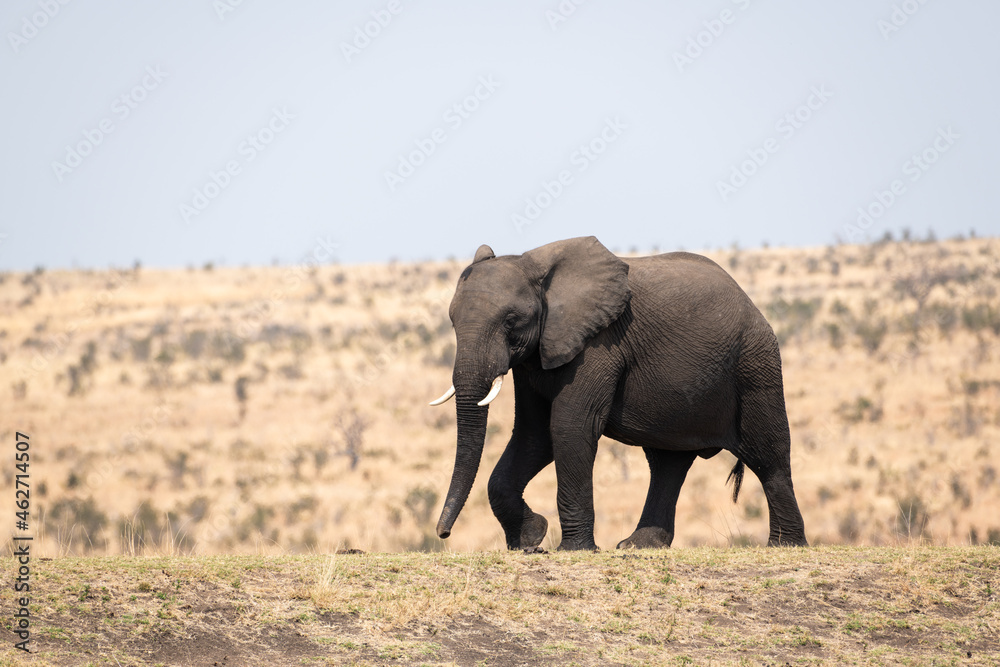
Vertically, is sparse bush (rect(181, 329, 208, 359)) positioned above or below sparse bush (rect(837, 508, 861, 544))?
above

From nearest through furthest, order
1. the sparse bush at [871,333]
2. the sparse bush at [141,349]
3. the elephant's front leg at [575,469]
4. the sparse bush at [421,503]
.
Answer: the elephant's front leg at [575,469] → the sparse bush at [421,503] → the sparse bush at [871,333] → the sparse bush at [141,349]

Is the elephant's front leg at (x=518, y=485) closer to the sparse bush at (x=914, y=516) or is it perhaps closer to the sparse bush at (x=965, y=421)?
the sparse bush at (x=914, y=516)

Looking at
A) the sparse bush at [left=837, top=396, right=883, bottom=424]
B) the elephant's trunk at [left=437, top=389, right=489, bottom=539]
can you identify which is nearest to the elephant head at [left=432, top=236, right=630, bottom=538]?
the elephant's trunk at [left=437, top=389, right=489, bottom=539]

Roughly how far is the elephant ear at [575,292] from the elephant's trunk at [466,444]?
0.86 meters

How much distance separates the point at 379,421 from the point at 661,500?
2513cm

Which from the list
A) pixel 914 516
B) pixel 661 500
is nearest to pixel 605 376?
pixel 661 500

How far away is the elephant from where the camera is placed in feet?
33.4

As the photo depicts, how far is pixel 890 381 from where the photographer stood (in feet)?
120

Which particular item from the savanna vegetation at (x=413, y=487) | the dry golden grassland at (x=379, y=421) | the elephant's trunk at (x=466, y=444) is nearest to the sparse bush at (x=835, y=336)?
the savanna vegetation at (x=413, y=487)

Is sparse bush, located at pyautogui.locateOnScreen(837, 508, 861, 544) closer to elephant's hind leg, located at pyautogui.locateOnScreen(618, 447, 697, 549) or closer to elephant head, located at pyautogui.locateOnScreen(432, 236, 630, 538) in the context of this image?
elephant's hind leg, located at pyautogui.locateOnScreen(618, 447, 697, 549)

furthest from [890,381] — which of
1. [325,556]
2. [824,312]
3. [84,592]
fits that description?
[84,592]

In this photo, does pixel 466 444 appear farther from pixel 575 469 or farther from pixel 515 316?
pixel 515 316

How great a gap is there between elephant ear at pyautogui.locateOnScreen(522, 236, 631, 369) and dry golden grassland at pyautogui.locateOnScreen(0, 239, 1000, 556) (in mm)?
7519

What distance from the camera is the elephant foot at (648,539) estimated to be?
11617mm
